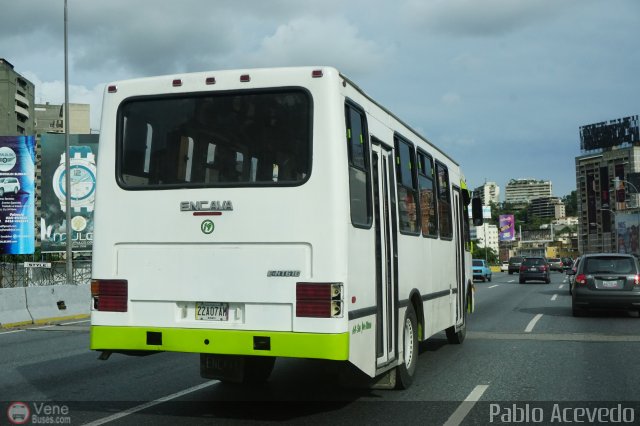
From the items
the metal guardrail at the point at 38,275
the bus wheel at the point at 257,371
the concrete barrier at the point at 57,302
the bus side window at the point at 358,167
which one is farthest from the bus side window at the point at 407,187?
the metal guardrail at the point at 38,275

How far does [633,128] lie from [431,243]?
6575 inches

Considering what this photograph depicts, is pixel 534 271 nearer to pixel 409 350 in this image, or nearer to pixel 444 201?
pixel 444 201

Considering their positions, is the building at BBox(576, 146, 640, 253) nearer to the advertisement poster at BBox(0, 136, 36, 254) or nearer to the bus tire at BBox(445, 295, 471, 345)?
the advertisement poster at BBox(0, 136, 36, 254)

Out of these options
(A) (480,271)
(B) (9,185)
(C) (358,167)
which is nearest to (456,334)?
(C) (358,167)

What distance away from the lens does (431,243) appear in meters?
10.4

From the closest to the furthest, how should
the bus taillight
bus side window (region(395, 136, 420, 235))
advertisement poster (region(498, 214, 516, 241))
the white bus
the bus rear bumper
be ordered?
the bus rear bumper, the white bus, the bus taillight, bus side window (region(395, 136, 420, 235)), advertisement poster (region(498, 214, 516, 241))

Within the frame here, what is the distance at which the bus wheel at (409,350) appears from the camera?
8.48 meters

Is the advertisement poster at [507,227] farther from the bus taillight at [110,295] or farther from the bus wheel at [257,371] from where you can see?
the bus taillight at [110,295]

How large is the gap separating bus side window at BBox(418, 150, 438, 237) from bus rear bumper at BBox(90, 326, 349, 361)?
12.5 ft

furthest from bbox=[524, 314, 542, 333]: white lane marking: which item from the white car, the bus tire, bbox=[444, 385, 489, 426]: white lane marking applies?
the white car

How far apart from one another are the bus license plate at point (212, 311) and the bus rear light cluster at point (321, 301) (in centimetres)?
72

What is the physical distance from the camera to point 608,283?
60.4 ft

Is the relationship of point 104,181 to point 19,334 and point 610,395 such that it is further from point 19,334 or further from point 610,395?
point 19,334

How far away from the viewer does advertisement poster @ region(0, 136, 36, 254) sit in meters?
33.4
